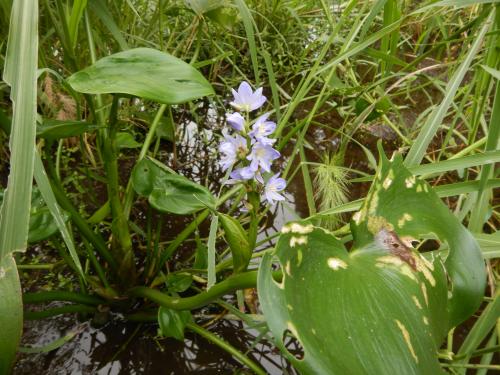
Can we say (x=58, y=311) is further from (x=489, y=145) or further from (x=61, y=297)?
(x=489, y=145)

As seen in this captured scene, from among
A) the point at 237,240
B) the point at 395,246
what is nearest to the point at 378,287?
the point at 395,246

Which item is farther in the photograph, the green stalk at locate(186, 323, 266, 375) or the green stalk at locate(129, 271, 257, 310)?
the green stalk at locate(186, 323, 266, 375)

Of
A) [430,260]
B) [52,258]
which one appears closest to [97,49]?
[52,258]

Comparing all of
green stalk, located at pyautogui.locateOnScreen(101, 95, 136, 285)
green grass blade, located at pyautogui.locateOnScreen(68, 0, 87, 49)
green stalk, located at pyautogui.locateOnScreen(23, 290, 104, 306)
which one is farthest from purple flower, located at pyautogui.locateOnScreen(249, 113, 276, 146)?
green stalk, located at pyautogui.locateOnScreen(23, 290, 104, 306)

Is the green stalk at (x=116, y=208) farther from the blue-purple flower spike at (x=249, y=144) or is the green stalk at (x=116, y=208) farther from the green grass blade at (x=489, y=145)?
the green grass blade at (x=489, y=145)

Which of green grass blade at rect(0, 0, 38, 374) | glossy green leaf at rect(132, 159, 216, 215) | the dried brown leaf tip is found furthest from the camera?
glossy green leaf at rect(132, 159, 216, 215)

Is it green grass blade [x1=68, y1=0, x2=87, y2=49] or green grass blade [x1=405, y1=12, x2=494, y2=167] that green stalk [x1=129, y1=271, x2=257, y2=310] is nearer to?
green grass blade [x1=405, y1=12, x2=494, y2=167]

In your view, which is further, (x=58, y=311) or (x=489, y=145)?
(x=58, y=311)
